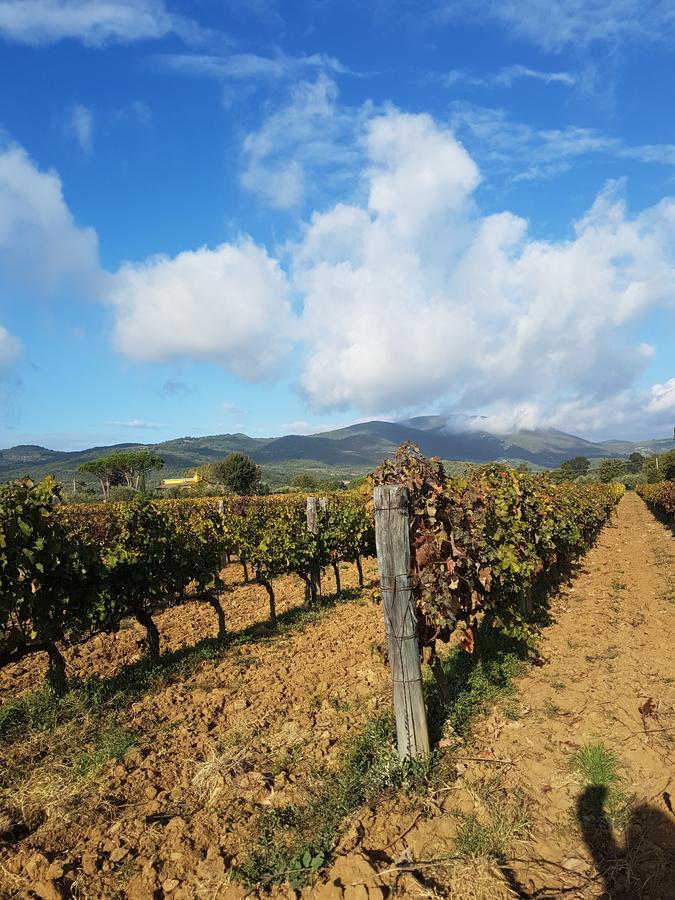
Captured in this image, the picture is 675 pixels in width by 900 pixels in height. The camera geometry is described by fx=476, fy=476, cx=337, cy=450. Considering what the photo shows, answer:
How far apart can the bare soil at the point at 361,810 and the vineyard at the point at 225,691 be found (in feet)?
0.09

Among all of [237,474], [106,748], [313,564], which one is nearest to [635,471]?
[237,474]

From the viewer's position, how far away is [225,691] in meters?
5.94

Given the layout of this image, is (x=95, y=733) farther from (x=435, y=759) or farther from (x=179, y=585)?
(x=435, y=759)

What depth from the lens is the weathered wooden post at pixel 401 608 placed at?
12.8ft

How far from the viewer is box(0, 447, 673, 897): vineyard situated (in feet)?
11.0

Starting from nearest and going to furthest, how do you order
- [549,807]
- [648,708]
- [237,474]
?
[549,807]
[648,708]
[237,474]

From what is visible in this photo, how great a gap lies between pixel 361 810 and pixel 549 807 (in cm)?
137

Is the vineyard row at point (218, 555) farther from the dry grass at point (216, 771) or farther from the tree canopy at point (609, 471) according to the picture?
the tree canopy at point (609, 471)

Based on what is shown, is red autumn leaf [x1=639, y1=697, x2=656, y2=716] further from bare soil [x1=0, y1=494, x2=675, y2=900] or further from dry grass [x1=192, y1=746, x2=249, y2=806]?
dry grass [x1=192, y1=746, x2=249, y2=806]

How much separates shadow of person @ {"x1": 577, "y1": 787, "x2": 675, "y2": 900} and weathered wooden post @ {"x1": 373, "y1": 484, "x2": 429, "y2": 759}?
125 cm

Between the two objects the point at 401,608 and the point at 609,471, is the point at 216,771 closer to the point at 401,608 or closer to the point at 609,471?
the point at 401,608

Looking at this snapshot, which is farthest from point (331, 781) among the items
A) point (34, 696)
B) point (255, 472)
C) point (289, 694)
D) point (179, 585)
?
Result: point (255, 472)

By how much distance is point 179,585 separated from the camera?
802 cm

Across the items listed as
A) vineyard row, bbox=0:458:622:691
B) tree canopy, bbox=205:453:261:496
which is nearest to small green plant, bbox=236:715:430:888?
vineyard row, bbox=0:458:622:691
